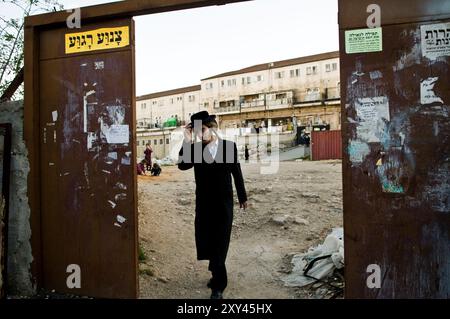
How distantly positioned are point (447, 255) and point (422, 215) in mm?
376

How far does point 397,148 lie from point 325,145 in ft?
85.1

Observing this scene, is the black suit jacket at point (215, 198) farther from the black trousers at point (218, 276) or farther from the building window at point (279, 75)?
the building window at point (279, 75)

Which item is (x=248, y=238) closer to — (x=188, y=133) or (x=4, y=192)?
(x=188, y=133)

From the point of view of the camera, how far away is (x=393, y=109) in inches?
116

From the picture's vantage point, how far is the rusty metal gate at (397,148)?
2.87 m

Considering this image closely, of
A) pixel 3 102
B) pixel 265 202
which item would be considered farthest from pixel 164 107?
pixel 3 102

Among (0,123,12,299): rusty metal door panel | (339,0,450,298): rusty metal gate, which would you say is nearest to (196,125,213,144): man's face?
(339,0,450,298): rusty metal gate

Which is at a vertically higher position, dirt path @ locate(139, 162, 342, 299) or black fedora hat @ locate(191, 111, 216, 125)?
black fedora hat @ locate(191, 111, 216, 125)

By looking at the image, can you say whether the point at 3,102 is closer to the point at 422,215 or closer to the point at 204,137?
the point at 204,137

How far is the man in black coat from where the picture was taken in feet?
12.5

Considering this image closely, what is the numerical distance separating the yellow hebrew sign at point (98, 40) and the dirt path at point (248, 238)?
9.03 ft

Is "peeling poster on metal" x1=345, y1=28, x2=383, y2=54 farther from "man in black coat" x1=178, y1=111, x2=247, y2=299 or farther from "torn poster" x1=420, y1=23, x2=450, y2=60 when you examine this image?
"man in black coat" x1=178, y1=111, x2=247, y2=299

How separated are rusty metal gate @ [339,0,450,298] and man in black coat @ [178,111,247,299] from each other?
1291 millimetres
